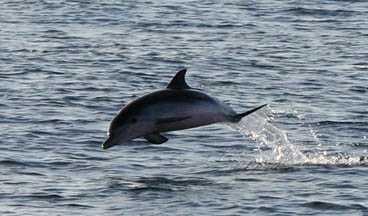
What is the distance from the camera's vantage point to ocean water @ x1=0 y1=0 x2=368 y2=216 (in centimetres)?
1505

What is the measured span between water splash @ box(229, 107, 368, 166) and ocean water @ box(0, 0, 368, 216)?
3 centimetres

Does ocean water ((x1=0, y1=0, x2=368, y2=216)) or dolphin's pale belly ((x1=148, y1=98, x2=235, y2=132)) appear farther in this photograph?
ocean water ((x1=0, y1=0, x2=368, y2=216))

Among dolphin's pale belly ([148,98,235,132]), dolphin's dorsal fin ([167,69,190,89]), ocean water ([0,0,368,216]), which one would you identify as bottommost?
ocean water ([0,0,368,216])

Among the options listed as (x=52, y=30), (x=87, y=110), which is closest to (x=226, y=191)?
(x=87, y=110)

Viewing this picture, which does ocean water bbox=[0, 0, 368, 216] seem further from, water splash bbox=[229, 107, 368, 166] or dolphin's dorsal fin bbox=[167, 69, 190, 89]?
dolphin's dorsal fin bbox=[167, 69, 190, 89]

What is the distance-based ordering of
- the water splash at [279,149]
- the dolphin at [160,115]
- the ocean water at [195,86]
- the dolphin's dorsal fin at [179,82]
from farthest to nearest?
the water splash at [279,149]
the ocean water at [195,86]
the dolphin's dorsal fin at [179,82]
the dolphin at [160,115]

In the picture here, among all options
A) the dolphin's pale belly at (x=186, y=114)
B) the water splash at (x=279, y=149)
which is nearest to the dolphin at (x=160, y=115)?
the dolphin's pale belly at (x=186, y=114)

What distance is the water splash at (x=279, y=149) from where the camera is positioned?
17.5 meters

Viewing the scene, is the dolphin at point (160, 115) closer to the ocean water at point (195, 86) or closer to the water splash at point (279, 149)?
the ocean water at point (195, 86)

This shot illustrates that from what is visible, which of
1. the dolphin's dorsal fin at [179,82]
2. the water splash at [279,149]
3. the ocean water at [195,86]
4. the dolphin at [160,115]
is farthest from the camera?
the water splash at [279,149]

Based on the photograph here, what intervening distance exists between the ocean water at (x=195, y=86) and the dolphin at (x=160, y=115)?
2.93 feet

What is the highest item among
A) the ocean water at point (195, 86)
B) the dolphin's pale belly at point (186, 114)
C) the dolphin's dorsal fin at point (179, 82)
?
the dolphin's dorsal fin at point (179, 82)

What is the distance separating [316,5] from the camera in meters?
38.7

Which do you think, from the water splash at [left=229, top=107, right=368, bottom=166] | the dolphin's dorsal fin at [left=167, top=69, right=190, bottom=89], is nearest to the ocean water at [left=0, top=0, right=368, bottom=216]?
the water splash at [left=229, top=107, right=368, bottom=166]
